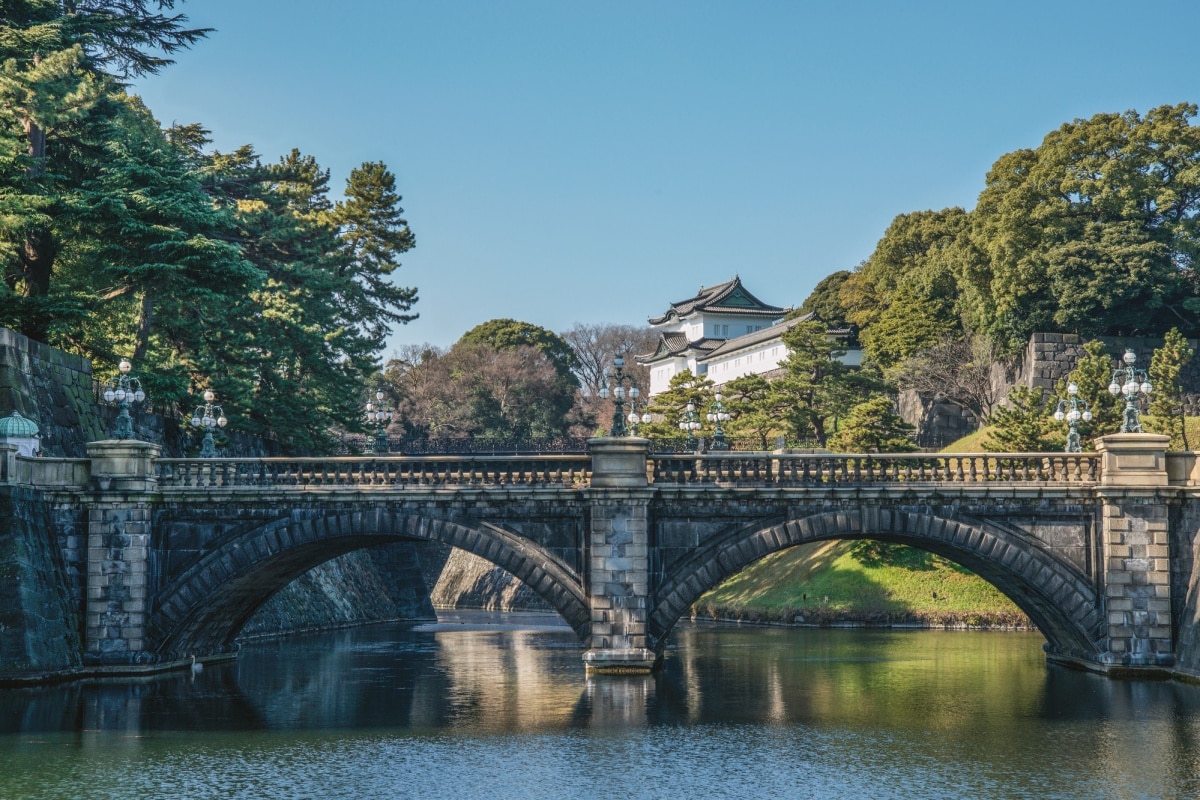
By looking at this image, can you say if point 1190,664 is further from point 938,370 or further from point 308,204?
point 308,204

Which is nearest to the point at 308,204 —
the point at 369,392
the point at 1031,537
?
the point at 369,392

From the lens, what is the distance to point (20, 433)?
1588 inches

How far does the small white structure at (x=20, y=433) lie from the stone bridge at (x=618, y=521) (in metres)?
0.79

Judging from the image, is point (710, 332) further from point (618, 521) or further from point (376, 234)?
point (618, 521)

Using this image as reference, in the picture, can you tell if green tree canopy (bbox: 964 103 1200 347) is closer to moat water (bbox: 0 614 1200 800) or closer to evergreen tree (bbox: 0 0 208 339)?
moat water (bbox: 0 614 1200 800)

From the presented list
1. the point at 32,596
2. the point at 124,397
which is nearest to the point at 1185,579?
the point at 124,397

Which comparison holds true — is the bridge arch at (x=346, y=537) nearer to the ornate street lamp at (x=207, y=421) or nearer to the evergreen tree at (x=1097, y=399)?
the ornate street lamp at (x=207, y=421)

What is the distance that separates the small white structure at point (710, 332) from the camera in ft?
390

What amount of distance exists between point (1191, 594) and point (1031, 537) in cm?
454

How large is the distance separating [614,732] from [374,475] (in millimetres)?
13016

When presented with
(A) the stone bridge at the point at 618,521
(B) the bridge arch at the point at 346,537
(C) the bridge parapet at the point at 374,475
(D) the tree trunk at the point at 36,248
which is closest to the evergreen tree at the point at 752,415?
(A) the stone bridge at the point at 618,521

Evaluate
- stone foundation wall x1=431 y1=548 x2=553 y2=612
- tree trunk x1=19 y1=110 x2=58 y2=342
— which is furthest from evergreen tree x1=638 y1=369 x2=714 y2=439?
tree trunk x1=19 y1=110 x2=58 y2=342

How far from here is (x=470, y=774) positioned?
27156 mm

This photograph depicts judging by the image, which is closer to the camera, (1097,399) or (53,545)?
(53,545)
